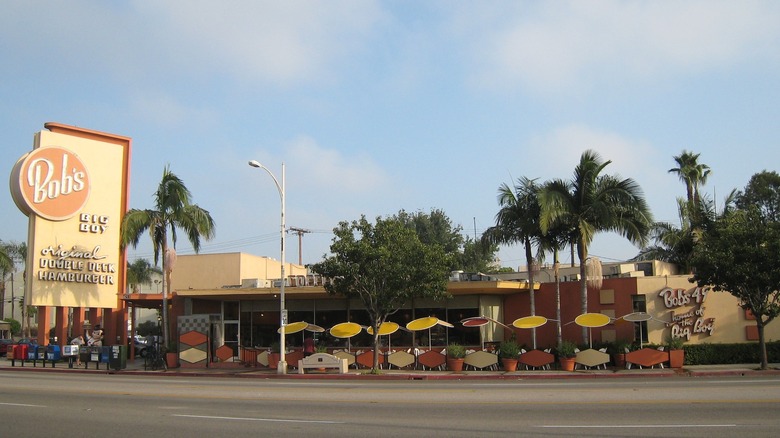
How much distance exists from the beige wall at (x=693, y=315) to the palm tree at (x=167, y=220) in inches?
899

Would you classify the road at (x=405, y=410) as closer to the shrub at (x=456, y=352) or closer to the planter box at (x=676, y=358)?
the planter box at (x=676, y=358)

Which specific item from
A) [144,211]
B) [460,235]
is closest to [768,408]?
[144,211]

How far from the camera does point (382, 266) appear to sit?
2816cm

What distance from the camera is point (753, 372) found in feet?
82.0

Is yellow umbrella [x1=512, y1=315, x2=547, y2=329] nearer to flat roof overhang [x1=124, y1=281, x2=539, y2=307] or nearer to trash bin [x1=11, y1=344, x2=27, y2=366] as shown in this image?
flat roof overhang [x1=124, y1=281, x2=539, y2=307]

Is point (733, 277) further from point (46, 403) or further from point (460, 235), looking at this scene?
point (460, 235)

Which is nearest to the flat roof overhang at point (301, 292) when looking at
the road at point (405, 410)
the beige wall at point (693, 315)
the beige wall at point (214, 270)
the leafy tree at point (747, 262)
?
the beige wall at point (693, 315)

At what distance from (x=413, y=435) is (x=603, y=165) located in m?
21.4

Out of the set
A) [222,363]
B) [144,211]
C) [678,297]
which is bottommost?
[222,363]

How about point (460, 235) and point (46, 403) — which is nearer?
point (46, 403)

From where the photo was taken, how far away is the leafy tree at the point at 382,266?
92.7 feet

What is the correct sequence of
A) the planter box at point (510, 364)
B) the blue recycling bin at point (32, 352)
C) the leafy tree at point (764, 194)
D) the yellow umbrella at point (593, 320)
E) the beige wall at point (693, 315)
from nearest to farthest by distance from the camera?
1. the yellow umbrella at point (593, 320)
2. the planter box at point (510, 364)
3. the beige wall at point (693, 315)
4. the blue recycling bin at point (32, 352)
5. the leafy tree at point (764, 194)

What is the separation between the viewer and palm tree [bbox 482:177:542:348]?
30.7 meters

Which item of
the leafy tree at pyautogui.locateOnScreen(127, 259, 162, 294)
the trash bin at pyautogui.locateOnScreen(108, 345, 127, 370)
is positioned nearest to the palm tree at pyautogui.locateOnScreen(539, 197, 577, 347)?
the trash bin at pyautogui.locateOnScreen(108, 345, 127, 370)
